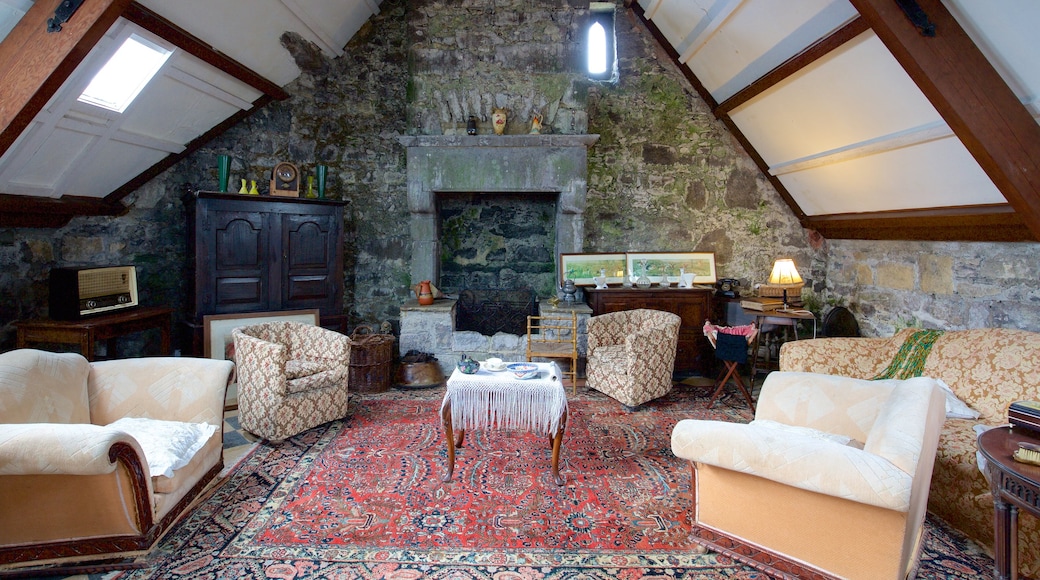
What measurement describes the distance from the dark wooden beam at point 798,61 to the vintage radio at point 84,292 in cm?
585

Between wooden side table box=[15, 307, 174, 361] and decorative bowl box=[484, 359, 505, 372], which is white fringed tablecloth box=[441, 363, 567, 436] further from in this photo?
wooden side table box=[15, 307, 174, 361]

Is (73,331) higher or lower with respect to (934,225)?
lower

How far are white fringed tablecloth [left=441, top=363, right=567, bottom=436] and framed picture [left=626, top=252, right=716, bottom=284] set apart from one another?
10.5ft

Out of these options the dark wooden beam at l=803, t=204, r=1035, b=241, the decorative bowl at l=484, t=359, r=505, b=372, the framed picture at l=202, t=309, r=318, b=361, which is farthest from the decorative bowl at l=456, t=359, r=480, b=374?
the dark wooden beam at l=803, t=204, r=1035, b=241

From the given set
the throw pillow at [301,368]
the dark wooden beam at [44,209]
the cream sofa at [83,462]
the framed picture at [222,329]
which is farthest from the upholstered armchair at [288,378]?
the dark wooden beam at [44,209]

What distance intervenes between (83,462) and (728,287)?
18.8 ft

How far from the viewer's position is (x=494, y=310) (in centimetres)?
637

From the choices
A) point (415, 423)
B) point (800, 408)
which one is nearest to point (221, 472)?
point (415, 423)

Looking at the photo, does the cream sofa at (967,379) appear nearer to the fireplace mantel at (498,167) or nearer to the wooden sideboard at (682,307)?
the wooden sideboard at (682,307)

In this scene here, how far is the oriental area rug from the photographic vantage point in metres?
2.44

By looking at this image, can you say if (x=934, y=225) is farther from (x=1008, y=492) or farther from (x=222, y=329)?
(x=222, y=329)

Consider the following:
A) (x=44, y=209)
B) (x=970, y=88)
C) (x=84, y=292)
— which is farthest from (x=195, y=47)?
(x=970, y=88)

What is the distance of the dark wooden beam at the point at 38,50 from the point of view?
120 inches

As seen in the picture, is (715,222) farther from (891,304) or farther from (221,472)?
(221,472)
